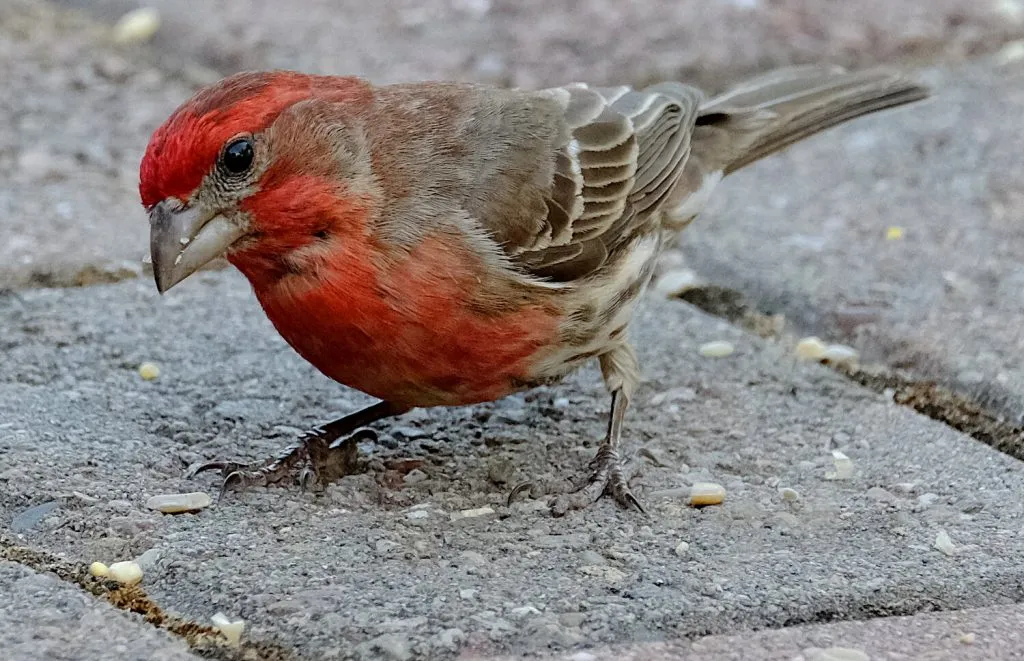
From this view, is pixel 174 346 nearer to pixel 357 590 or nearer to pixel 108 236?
pixel 108 236

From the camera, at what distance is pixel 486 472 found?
11.0 feet

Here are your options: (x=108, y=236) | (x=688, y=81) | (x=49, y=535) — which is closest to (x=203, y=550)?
(x=49, y=535)

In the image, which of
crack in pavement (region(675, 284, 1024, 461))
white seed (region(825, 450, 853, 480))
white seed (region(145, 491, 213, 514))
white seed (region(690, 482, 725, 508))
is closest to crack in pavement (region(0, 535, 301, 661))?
white seed (region(145, 491, 213, 514))

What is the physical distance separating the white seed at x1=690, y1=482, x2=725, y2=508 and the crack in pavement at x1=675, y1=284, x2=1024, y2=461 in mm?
658

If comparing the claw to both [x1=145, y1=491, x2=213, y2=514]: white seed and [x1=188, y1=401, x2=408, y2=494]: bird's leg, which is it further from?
[x1=145, y1=491, x2=213, y2=514]: white seed

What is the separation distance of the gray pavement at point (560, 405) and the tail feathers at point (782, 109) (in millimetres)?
241

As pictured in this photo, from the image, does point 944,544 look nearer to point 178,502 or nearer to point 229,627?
point 229,627

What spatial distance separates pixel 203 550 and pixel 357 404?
0.99 meters

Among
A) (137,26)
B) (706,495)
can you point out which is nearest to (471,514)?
(706,495)

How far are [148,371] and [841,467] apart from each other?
1714 millimetres

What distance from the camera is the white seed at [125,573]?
263 cm

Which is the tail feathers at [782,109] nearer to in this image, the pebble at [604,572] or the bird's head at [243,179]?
the bird's head at [243,179]

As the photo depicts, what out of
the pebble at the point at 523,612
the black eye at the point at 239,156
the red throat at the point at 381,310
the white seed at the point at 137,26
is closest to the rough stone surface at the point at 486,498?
the pebble at the point at 523,612

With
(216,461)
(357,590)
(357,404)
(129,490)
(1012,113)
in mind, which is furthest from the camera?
(1012,113)
